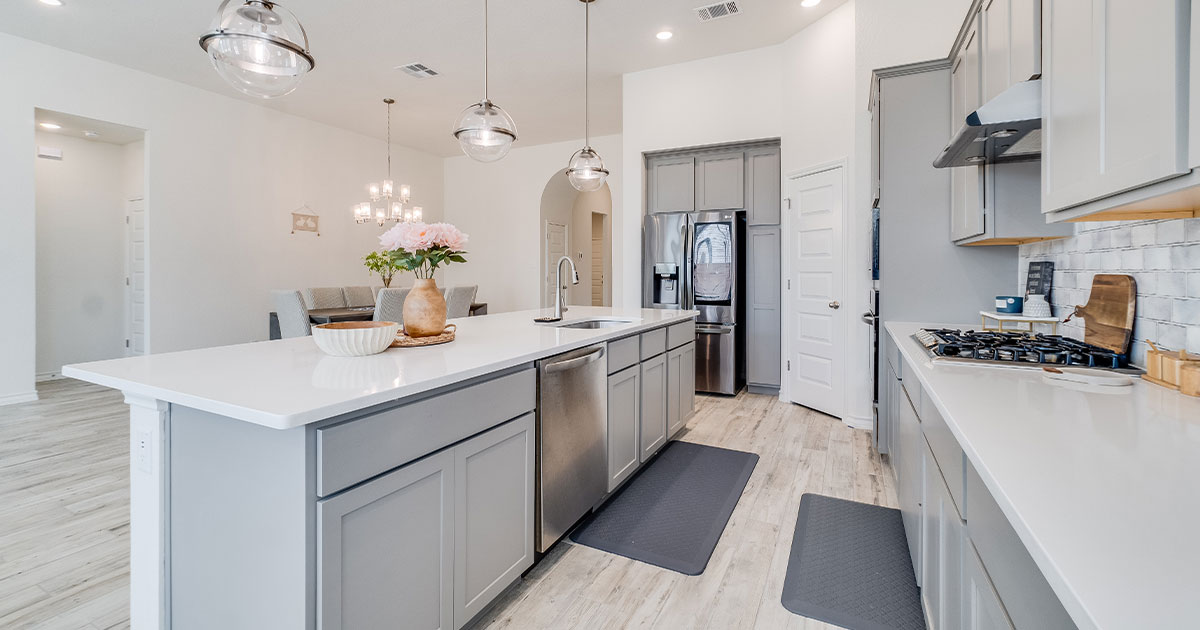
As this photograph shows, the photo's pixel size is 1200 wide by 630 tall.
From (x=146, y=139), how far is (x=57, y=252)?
6.21ft

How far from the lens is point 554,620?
67.3 inches

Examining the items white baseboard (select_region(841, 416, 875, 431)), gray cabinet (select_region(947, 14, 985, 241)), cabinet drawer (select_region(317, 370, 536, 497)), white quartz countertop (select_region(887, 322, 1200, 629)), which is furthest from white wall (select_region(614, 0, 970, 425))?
cabinet drawer (select_region(317, 370, 536, 497))

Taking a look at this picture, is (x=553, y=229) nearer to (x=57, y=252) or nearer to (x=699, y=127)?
(x=699, y=127)

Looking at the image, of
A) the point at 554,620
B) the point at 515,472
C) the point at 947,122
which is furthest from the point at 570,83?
the point at 554,620

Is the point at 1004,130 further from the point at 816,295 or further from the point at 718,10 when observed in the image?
the point at 718,10

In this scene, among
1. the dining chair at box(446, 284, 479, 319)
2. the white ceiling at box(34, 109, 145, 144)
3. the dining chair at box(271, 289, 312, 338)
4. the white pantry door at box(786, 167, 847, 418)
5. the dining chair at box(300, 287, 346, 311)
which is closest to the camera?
the white pantry door at box(786, 167, 847, 418)

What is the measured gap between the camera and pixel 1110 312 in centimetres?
170

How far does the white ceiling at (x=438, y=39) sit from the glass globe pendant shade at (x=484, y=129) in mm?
1553

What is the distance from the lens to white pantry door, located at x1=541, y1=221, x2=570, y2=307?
Answer: 26.5 ft

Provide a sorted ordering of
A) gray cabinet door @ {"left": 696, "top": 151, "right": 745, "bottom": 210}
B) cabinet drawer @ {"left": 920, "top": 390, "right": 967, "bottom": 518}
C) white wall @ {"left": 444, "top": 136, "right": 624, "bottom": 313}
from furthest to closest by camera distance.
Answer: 1. white wall @ {"left": 444, "top": 136, "right": 624, "bottom": 313}
2. gray cabinet door @ {"left": 696, "top": 151, "right": 745, "bottom": 210}
3. cabinet drawer @ {"left": 920, "top": 390, "right": 967, "bottom": 518}

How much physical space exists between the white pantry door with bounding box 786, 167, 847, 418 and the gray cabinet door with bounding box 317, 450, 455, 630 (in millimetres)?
3512

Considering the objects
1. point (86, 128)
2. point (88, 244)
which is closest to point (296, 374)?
point (86, 128)

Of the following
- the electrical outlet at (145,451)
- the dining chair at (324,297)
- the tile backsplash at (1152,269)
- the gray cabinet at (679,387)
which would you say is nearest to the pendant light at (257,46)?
the electrical outlet at (145,451)

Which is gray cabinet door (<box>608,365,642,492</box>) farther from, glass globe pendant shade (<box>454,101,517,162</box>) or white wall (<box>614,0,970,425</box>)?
white wall (<box>614,0,970,425</box>)
